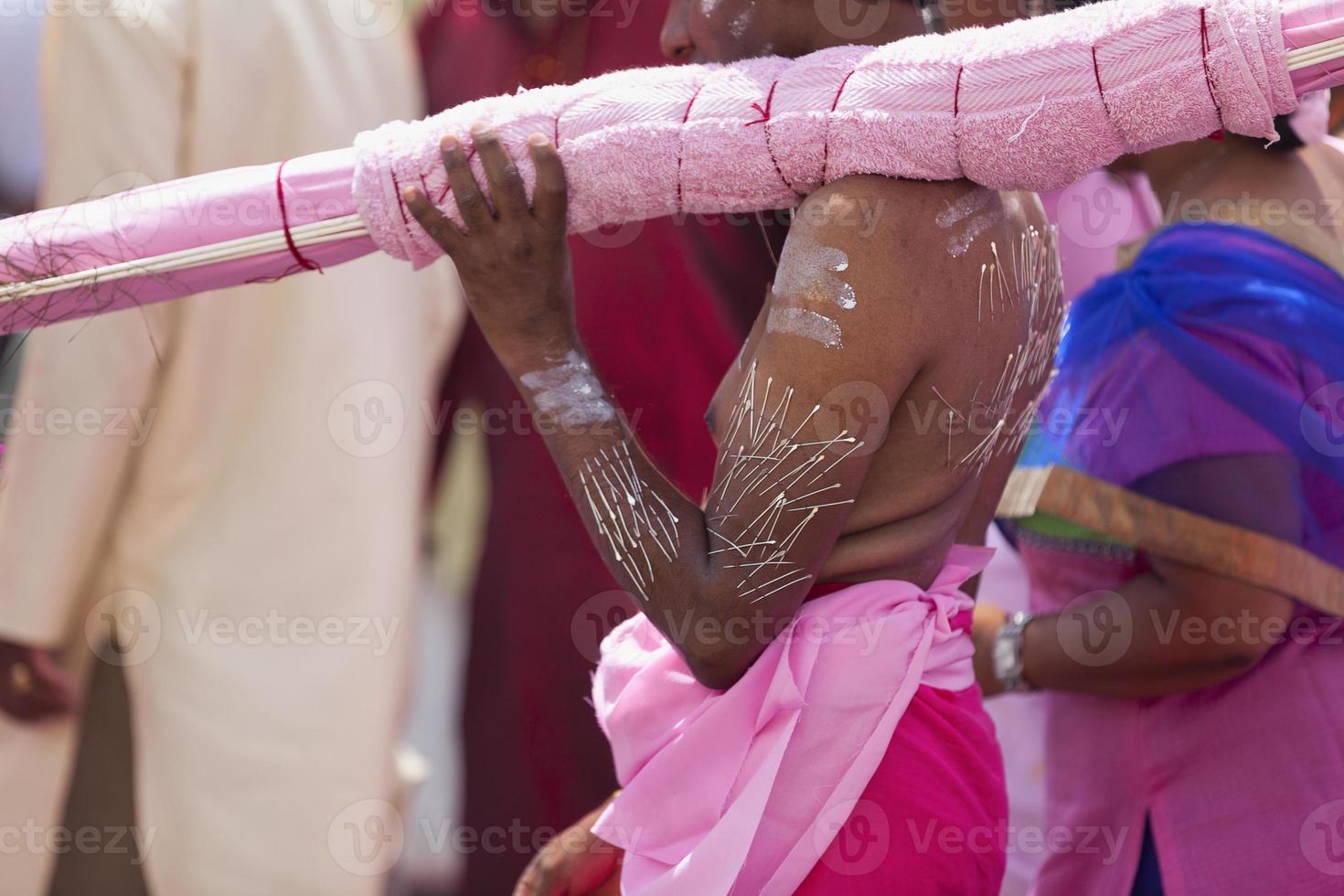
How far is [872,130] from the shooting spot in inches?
48.9

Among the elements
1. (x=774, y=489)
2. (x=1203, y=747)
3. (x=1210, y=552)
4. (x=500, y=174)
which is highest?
(x=500, y=174)

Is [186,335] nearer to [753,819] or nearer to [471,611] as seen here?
[471,611]

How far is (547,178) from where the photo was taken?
1301 millimetres

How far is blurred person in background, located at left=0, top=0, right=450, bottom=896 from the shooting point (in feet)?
8.00

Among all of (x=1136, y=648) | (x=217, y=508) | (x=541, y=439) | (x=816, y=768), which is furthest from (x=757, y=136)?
(x=217, y=508)

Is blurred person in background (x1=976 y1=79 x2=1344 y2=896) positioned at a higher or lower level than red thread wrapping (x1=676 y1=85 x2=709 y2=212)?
lower

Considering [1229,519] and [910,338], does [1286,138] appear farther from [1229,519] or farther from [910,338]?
[910,338]

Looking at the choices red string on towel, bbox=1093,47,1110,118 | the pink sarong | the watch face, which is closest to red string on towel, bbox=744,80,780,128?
red string on towel, bbox=1093,47,1110,118

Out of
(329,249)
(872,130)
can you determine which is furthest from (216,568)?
(872,130)

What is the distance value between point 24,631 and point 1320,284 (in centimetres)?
225

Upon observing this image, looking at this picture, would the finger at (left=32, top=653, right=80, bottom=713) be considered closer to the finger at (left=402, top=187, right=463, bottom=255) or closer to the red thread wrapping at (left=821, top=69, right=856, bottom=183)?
the finger at (left=402, top=187, right=463, bottom=255)

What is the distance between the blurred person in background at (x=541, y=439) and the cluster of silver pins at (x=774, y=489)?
4.64ft

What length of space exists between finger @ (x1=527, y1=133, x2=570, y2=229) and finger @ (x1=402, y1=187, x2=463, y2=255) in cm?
9

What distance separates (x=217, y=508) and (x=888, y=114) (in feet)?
6.05
